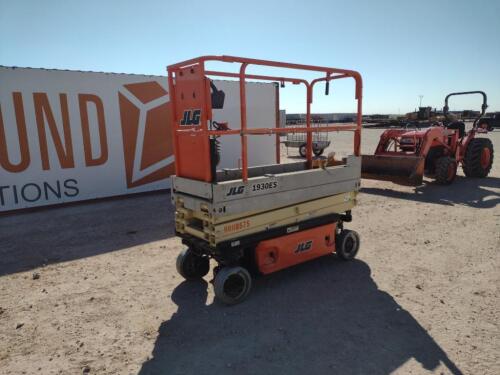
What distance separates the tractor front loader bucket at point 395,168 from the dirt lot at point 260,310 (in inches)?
107

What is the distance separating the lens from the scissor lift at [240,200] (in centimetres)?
407

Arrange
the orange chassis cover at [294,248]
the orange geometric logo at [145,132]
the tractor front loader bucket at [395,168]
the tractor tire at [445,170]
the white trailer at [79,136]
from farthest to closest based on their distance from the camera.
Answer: the tractor tire at [445,170] → the orange geometric logo at [145,132] → the tractor front loader bucket at [395,168] → the white trailer at [79,136] → the orange chassis cover at [294,248]

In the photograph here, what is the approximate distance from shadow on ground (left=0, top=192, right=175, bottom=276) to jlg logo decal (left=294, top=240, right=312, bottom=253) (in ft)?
9.53

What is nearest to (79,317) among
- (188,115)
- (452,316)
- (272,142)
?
(188,115)

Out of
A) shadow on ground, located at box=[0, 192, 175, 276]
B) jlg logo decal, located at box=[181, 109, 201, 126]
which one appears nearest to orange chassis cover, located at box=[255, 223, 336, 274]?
jlg logo decal, located at box=[181, 109, 201, 126]

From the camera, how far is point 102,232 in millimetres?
7113

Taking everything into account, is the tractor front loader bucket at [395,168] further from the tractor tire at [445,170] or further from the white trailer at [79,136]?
the white trailer at [79,136]

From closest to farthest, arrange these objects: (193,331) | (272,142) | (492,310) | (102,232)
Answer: (193,331) < (492,310) < (102,232) < (272,142)

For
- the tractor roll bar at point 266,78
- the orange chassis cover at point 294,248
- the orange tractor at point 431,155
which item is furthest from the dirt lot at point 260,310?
the orange tractor at point 431,155

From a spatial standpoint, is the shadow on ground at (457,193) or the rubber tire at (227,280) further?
the shadow on ground at (457,193)

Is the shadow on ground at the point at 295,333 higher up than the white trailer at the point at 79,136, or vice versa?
the white trailer at the point at 79,136

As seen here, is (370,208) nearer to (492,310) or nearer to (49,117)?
(492,310)

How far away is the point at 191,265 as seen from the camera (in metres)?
4.91

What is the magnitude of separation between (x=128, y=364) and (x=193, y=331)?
718 millimetres
